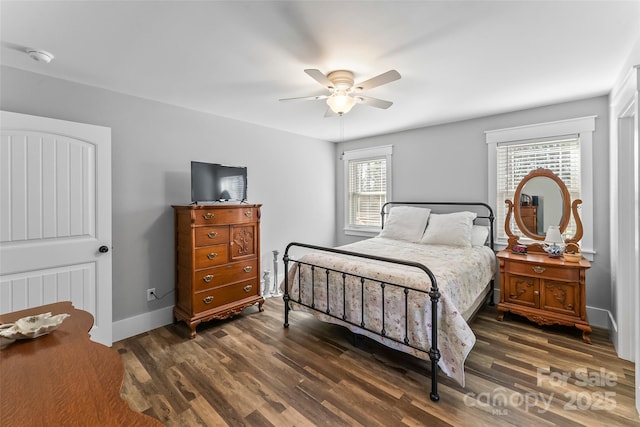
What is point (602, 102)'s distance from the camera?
2.91 metres

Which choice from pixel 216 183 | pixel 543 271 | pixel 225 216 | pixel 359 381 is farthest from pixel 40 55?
pixel 543 271

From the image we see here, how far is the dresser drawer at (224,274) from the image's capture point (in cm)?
Result: 289

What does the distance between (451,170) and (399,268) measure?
2207 mm

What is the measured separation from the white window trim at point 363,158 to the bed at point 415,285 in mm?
924

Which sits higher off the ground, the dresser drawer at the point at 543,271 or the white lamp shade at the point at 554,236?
the white lamp shade at the point at 554,236

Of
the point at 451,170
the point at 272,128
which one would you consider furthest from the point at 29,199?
the point at 451,170

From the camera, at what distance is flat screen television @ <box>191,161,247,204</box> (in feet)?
9.78

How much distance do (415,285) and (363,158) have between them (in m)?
3.17

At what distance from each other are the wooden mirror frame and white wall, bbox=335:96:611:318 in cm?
20

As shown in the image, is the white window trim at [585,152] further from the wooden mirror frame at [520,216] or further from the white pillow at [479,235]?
the white pillow at [479,235]

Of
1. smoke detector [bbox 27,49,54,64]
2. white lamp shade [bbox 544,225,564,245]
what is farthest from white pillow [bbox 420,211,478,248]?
smoke detector [bbox 27,49,54,64]

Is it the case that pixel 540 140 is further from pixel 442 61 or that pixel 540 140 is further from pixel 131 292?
pixel 131 292

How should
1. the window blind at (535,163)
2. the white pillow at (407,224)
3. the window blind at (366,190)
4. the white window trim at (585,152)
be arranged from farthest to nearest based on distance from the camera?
the window blind at (366,190) < the white pillow at (407,224) < the window blind at (535,163) < the white window trim at (585,152)

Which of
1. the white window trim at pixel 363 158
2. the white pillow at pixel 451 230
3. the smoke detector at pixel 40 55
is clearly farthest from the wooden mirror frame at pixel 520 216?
the smoke detector at pixel 40 55
